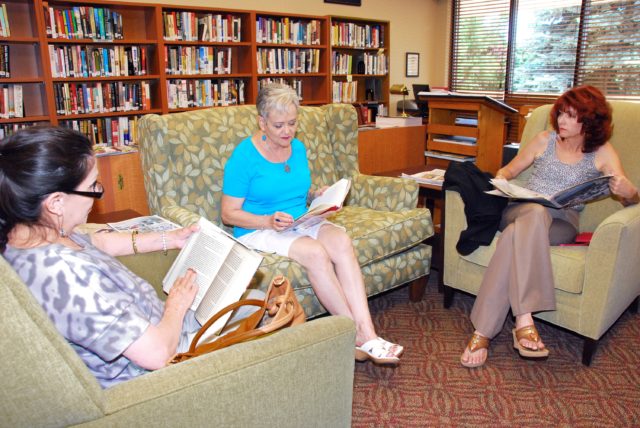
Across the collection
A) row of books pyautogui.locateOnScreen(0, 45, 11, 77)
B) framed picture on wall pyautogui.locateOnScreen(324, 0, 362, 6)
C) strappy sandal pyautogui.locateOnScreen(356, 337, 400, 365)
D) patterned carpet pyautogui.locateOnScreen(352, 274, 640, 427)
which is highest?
framed picture on wall pyautogui.locateOnScreen(324, 0, 362, 6)

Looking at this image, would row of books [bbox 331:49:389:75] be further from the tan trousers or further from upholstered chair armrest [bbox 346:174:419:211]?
the tan trousers

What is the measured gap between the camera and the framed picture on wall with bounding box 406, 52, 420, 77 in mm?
6406

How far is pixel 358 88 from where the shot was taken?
591 centimetres

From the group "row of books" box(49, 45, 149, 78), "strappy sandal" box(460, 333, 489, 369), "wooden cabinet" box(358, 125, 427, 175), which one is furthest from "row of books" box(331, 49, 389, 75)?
"strappy sandal" box(460, 333, 489, 369)

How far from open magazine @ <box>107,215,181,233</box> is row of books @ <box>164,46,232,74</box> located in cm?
254

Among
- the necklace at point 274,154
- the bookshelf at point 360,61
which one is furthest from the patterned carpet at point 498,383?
the bookshelf at point 360,61

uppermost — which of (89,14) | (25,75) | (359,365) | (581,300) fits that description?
(89,14)

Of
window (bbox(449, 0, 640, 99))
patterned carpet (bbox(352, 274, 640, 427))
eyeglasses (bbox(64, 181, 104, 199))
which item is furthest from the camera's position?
window (bbox(449, 0, 640, 99))

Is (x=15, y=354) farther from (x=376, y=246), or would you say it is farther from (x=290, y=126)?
(x=376, y=246)

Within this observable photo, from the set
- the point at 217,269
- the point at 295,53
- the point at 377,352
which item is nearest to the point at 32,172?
the point at 217,269

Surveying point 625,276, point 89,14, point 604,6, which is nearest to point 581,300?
point 625,276

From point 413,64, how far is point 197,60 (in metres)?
3.04

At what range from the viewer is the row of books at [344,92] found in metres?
5.45

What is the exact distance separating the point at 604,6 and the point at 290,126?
4.41 m
